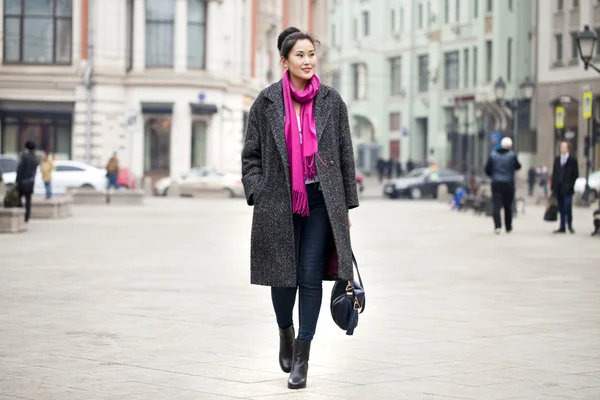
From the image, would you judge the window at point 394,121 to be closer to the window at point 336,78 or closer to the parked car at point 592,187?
the window at point 336,78

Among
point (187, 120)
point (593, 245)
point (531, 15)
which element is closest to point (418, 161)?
point (531, 15)

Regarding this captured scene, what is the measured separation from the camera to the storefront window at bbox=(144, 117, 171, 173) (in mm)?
60500

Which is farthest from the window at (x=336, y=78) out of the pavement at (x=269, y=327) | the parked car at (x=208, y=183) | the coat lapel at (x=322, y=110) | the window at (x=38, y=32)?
the coat lapel at (x=322, y=110)

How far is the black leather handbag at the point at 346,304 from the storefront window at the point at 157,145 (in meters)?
53.2

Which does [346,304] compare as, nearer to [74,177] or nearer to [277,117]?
[277,117]

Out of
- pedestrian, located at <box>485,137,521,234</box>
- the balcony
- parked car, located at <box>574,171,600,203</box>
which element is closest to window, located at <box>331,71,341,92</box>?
the balcony

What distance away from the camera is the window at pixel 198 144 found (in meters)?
61.5

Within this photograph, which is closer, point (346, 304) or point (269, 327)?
point (346, 304)

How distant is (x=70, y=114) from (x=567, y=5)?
83.6 feet

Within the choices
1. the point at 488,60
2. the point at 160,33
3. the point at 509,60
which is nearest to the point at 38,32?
the point at 160,33

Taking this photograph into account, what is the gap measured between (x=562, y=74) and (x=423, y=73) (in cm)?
2283

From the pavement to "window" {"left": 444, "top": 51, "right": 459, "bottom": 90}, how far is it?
6493 centimetres

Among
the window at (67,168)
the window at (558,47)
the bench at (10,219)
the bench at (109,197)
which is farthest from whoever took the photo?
the window at (558,47)

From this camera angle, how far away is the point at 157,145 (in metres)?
60.7
